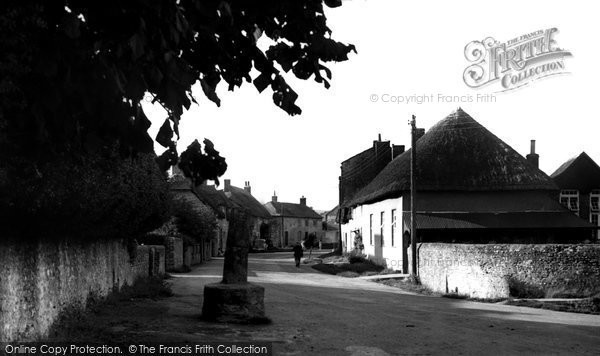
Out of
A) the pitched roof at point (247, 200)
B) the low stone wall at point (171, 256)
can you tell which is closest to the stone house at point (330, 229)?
the pitched roof at point (247, 200)

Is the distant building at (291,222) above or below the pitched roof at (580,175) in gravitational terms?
below

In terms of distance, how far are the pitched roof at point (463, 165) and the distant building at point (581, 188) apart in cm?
1853

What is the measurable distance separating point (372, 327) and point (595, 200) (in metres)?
46.5

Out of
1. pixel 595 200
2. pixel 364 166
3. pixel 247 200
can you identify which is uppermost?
pixel 364 166

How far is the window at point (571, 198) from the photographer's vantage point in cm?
5228

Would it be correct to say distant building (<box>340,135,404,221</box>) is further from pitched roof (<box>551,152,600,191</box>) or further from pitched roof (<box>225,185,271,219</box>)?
pitched roof (<box>225,185,271,219</box>)

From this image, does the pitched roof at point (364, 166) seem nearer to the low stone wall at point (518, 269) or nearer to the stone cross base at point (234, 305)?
the low stone wall at point (518, 269)

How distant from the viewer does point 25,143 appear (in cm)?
525

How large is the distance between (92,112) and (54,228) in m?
5.28

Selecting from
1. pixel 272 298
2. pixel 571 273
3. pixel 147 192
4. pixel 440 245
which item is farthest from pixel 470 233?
pixel 147 192

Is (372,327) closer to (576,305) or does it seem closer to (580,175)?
(576,305)

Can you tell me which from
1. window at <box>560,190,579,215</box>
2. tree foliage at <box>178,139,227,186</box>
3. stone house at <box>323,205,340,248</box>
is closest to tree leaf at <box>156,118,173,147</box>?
tree foliage at <box>178,139,227,186</box>

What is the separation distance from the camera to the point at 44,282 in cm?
888

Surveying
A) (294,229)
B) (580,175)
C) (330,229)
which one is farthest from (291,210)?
(580,175)
